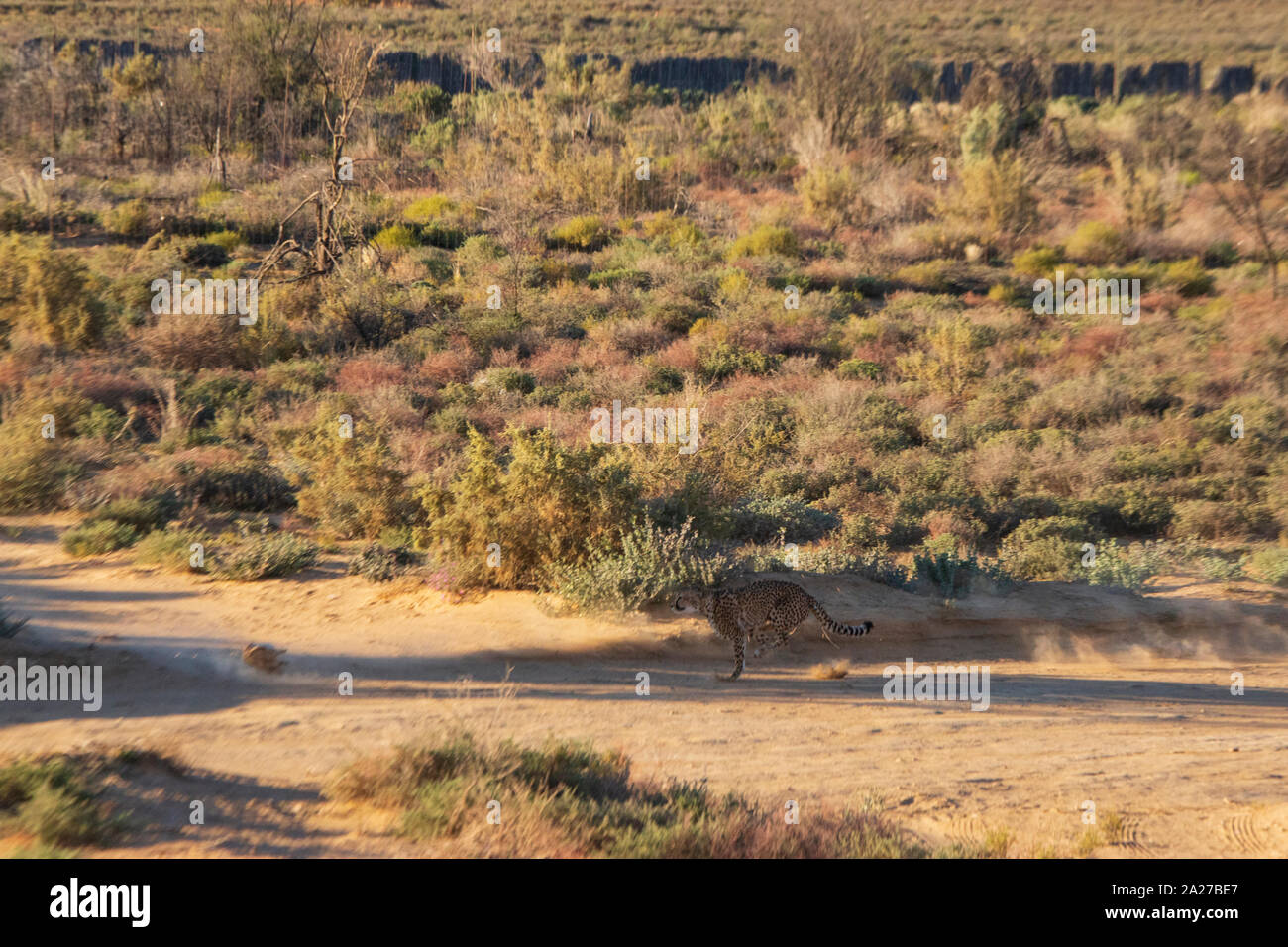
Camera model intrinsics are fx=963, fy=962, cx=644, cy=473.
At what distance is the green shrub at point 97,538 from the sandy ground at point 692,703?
0.19 meters

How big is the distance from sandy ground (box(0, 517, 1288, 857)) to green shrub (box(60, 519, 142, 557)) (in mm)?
194

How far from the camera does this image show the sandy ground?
5078 millimetres

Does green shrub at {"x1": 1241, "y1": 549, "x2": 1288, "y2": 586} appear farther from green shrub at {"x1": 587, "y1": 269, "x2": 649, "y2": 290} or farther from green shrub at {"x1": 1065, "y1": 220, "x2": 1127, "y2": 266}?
green shrub at {"x1": 1065, "y1": 220, "x2": 1127, "y2": 266}

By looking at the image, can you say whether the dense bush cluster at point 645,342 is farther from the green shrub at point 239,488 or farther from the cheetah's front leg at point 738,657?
the cheetah's front leg at point 738,657

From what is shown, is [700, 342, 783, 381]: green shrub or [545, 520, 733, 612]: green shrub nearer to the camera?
[545, 520, 733, 612]: green shrub

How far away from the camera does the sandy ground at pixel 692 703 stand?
200 inches

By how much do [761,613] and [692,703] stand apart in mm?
926

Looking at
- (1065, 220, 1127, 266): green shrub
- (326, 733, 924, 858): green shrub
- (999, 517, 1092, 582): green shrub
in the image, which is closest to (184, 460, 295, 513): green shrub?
(326, 733, 924, 858): green shrub

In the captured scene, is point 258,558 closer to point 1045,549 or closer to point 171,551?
point 171,551

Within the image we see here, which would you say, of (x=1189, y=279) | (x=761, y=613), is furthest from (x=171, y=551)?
(x=1189, y=279)

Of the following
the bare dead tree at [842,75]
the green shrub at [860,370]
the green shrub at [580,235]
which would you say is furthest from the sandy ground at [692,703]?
the bare dead tree at [842,75]

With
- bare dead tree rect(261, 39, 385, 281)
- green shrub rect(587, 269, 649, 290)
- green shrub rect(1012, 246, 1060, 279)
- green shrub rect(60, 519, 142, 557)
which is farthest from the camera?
green shrub rect(1012, 246, 1060, 279)

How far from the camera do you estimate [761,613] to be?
6.95 meters

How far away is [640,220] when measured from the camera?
2519cm
